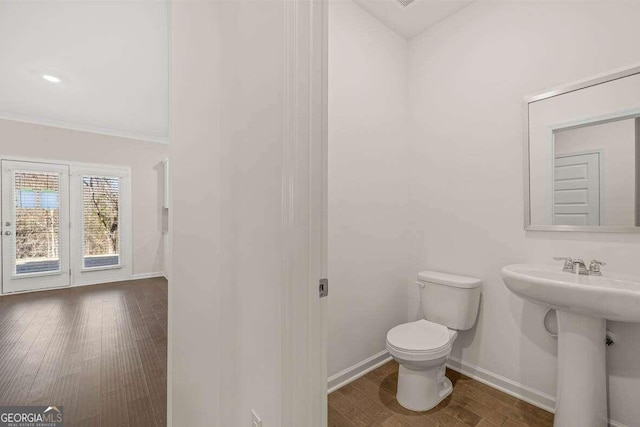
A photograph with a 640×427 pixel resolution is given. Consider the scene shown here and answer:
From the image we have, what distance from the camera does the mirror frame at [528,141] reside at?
1.42 meters

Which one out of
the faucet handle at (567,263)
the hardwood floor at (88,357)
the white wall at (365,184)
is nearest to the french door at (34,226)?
the hardwood floor at (88,357)

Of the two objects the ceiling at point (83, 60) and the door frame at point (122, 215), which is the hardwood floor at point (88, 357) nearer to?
the door frame at point (122, 215)

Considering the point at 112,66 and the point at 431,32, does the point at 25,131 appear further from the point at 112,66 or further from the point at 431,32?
the point at 431,32

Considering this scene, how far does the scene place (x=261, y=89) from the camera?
37.2 inches

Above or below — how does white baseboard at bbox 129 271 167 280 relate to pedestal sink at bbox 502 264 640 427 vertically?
below

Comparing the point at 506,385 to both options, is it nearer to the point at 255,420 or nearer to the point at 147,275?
the point at 255,420

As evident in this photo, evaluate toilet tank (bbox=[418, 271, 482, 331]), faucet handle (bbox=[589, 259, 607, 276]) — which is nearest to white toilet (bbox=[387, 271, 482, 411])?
toilet tank (bbox=[418, 271, 482, 331])

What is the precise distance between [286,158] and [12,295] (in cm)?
565

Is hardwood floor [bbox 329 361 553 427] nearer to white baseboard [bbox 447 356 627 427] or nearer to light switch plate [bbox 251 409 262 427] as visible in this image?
white baseboard [bbox 447 356 627 427]

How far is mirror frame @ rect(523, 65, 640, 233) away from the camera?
142cm

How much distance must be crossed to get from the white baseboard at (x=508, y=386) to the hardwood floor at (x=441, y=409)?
3 centimetres

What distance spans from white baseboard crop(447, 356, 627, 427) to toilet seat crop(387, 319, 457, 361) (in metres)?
0.40

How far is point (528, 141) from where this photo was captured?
5.69 ft

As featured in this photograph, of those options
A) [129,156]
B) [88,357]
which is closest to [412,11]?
[88,357]
